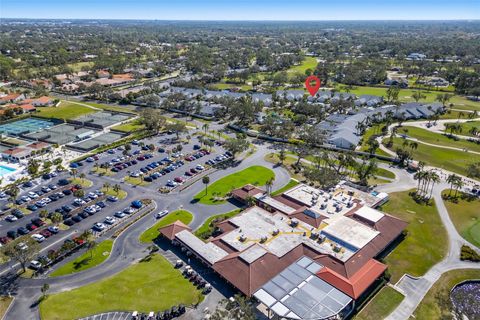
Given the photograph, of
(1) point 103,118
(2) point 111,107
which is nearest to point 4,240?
(1) point 103,118

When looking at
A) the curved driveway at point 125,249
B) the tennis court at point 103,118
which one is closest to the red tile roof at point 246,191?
the curved driveway at point 125,249

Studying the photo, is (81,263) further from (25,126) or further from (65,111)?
(65,111)

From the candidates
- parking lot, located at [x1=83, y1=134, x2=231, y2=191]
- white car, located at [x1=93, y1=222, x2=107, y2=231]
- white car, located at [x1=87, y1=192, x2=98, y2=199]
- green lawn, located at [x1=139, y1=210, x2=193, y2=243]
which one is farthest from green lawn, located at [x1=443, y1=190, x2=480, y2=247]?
white car, located at [x1=87, y1=192, x2=98, y2=199]

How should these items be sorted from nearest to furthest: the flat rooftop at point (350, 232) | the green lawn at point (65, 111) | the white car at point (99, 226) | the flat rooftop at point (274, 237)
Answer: the flat rooftop at point (274, 237)
the flat rooftop at point (350, 232)
the white car at point (99, 226)
the green lawn at point (65, 111)

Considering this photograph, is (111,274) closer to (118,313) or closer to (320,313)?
(118,313)

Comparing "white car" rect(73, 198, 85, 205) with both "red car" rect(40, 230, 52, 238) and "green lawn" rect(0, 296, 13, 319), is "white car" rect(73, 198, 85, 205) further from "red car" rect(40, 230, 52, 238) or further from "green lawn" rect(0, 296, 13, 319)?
"green lawn" rect(0, 296, 13, 319)

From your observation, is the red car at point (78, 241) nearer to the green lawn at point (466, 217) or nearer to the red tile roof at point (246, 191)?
the red tile roof at point (246, 191)

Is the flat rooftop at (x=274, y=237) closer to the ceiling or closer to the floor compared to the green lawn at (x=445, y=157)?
closer to the ceiling
